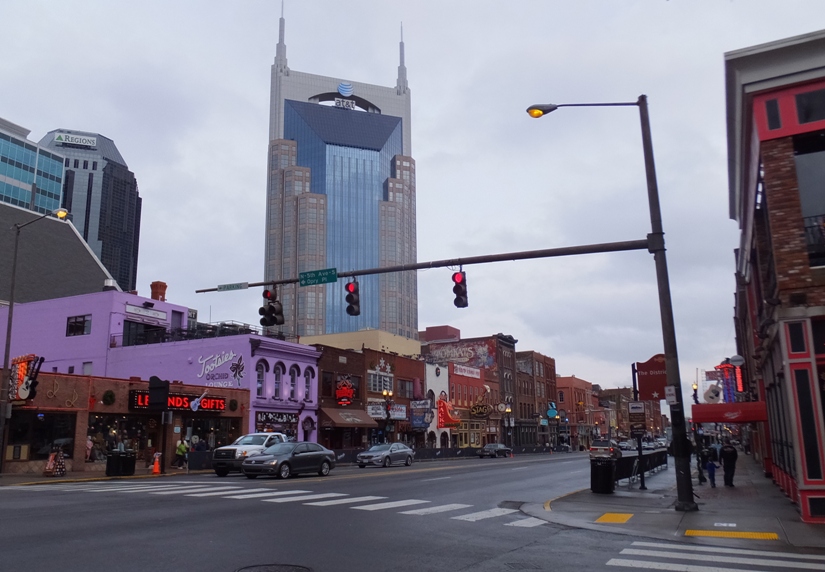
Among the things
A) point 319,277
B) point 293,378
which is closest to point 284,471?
point 319,277

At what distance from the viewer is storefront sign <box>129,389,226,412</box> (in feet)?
112

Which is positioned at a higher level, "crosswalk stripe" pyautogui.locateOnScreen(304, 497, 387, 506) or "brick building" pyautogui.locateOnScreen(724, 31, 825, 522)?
"brick building" pyautogui.locateOnScreen(724, 31, 825, 522)

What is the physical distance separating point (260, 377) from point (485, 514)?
30.2 meters

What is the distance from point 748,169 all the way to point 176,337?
120 feet

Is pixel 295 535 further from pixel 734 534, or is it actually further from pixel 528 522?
pixel 734 534

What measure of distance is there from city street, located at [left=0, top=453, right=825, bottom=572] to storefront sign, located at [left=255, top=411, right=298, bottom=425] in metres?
23.9

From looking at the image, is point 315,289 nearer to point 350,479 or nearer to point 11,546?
point 350,479

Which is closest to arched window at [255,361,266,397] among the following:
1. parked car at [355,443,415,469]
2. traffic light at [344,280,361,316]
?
parked car at [355,443,415,469]

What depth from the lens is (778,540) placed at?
12000mm

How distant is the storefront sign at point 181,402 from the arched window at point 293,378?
6850 millimetres

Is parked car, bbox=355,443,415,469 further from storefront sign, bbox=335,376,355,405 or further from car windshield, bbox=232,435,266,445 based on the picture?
storefront sign, bbox=335,376,355,405

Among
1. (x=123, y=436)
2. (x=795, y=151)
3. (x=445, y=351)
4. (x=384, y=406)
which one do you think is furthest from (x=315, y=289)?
(x=795, y=151)

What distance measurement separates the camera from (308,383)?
157 ft

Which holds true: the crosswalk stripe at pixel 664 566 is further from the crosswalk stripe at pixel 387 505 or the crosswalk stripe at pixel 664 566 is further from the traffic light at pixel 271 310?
the traffic light at pixel 271 310
